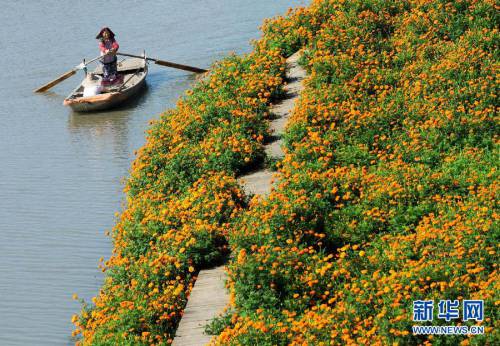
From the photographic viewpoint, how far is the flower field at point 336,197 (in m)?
8.38

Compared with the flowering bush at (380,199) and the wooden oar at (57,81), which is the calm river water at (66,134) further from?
the flowering bush at (380,199)

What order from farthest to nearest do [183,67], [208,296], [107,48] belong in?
[183,67] → [107,48] → [208,296]

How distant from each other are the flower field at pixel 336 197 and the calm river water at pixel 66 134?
2.50 m

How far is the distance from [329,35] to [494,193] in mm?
7289

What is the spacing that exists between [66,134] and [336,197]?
15140 mm

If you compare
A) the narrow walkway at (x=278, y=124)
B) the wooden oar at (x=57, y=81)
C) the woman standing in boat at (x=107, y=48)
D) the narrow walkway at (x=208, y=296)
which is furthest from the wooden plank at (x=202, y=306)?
the wooden oar at (x=57, y=81)

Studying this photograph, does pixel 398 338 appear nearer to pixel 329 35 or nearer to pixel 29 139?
pixel 329 35

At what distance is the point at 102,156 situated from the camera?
2141 centimetres

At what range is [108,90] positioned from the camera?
2608cm

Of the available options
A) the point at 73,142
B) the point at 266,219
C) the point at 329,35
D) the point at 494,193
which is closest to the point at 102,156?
the point at 73,142

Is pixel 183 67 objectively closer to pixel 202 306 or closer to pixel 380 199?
pixel 380 199

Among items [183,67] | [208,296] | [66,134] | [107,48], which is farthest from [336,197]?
[183,67]

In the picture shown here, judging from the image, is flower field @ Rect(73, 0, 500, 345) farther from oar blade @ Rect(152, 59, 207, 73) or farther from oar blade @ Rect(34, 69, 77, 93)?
oar blade @ Rect(34, 69, 77, 93)

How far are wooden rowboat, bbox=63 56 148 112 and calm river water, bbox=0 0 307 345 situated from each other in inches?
13.6
